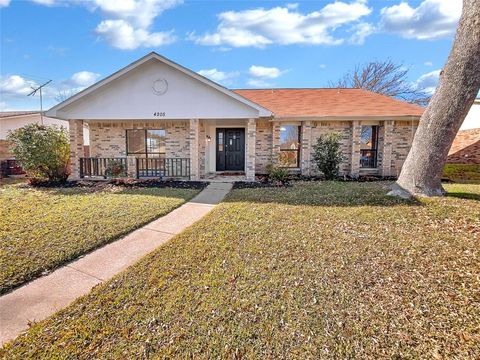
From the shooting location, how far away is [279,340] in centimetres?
231

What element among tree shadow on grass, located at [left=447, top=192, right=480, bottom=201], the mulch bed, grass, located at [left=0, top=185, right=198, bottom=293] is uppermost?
tree shadow on grass, located at [left=447, top=192, right=480, bottom=201]

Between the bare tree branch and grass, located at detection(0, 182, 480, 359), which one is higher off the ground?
the bare tree branch

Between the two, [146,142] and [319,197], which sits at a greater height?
[146,142]

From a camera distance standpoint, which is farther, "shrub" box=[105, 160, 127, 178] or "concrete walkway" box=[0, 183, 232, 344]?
"shrub" box=[105, 160, 127, 178]

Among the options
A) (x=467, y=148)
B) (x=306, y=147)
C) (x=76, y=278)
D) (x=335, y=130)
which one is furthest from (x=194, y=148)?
(x=467, y=148)

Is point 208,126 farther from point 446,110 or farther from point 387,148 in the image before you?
point 446,110

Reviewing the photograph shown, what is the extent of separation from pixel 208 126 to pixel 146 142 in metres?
3.29

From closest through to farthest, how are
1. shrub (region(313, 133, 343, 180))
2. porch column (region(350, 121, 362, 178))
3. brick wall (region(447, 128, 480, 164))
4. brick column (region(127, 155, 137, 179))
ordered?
1. shrub (region(313, 133, 343, 180))
2. brick column (region(127, 155, 137, 179))
3. porch column (region(350, 121, 362, 178))
4. brick wall (region(447, 128, 480, 164))

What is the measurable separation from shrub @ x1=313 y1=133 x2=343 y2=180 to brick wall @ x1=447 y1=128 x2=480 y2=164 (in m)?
7.68

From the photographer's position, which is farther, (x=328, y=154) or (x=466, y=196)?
(x=328, y=154)

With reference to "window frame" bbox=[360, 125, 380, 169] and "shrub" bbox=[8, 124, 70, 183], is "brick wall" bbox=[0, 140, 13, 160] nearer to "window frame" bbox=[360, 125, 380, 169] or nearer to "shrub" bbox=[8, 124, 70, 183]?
"shrub" bbox=[8, 124, 70, 183]

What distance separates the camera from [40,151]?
9789 mm

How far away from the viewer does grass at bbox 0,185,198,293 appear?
3.79 metres

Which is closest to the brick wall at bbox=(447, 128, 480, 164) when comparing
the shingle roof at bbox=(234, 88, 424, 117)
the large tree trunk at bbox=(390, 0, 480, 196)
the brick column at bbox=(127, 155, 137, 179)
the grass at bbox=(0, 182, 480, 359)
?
the shingle roof at bbox=(234, 88, 424, 117)
